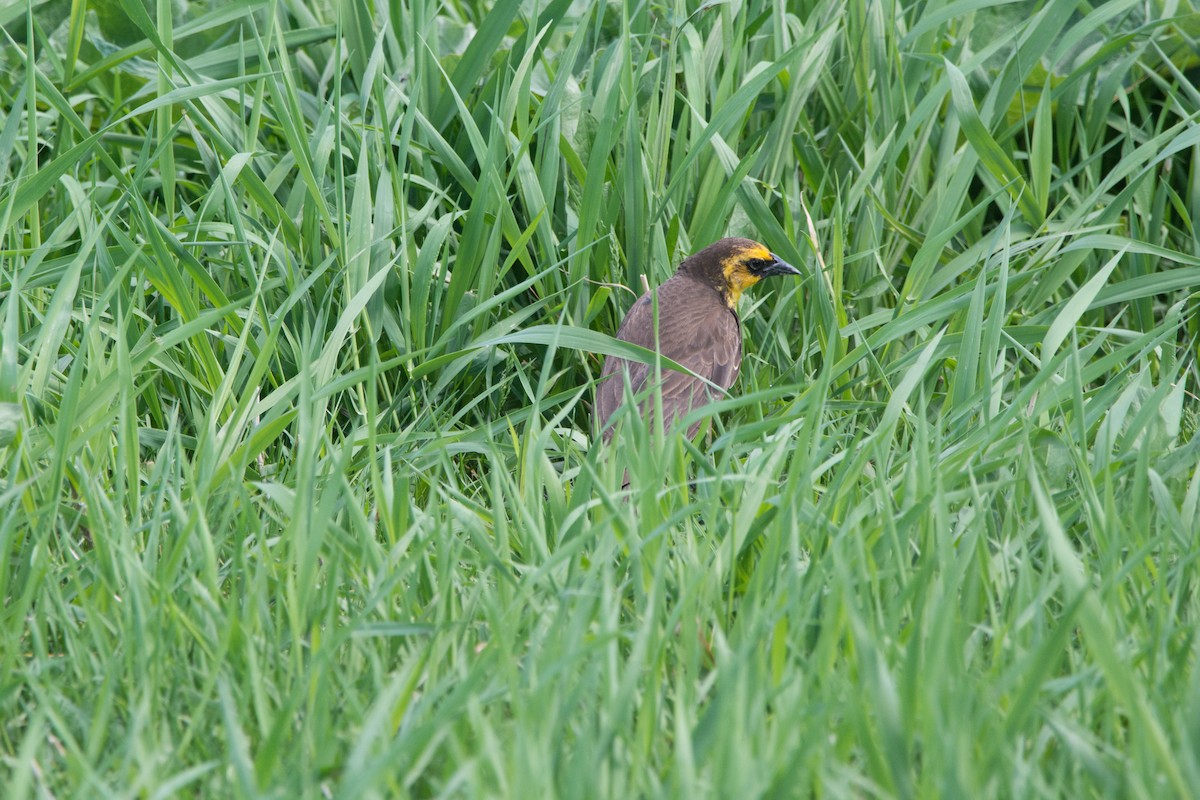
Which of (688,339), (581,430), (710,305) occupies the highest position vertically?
(710,305)

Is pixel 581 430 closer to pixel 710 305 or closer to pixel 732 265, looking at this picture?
pixel 710 305

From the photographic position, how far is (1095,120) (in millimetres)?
4371

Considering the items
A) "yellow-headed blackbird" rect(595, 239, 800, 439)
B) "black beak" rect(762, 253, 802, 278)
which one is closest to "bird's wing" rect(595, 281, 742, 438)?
"yellow-headed blackbird" rect(595, 239, 800, 439)

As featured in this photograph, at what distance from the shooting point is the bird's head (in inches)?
165

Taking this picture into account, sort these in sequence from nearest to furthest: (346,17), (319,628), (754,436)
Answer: (319,628), (754,436), (346,17)

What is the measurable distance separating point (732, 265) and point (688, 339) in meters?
0.30

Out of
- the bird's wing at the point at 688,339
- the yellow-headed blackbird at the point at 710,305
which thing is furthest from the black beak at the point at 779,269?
the bird's wing at the point at 688,339

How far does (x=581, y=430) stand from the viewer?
404 cm

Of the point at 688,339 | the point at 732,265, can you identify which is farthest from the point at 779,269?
the point at 688,339

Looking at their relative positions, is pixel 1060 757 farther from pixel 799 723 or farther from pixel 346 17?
pixel 346 17

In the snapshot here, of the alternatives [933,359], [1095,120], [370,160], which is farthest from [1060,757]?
[1095,120]

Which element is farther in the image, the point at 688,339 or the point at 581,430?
the point at 688,339

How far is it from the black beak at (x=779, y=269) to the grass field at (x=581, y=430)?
70 mm

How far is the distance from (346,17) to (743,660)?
9.93 ft
